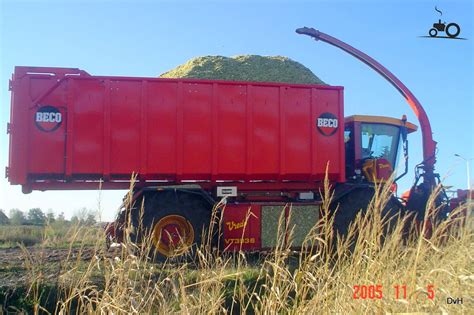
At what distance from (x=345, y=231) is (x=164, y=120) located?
375 cm

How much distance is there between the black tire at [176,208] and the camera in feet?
27.6

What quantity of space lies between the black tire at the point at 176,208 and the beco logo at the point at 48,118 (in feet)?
6.20

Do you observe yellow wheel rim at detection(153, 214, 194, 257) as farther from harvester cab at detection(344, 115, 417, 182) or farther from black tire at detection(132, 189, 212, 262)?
harvester cab at detection(344, 115, 417, 182)

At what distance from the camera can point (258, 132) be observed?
9.10 metres

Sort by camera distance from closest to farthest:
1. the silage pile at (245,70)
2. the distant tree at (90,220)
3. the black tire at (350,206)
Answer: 1. the distant tree at (90,220)
2. the black tire at (350,206)
3. the silage pile at (245,70)

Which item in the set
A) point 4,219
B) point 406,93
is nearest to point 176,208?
point 406,93

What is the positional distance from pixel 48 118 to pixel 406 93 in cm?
770

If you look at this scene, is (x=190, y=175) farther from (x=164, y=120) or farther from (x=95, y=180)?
(x=95, y=180)

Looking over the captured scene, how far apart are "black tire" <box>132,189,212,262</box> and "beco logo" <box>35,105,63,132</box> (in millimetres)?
1890

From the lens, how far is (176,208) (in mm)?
8523

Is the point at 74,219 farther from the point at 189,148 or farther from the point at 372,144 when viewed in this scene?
the point at 372,144
